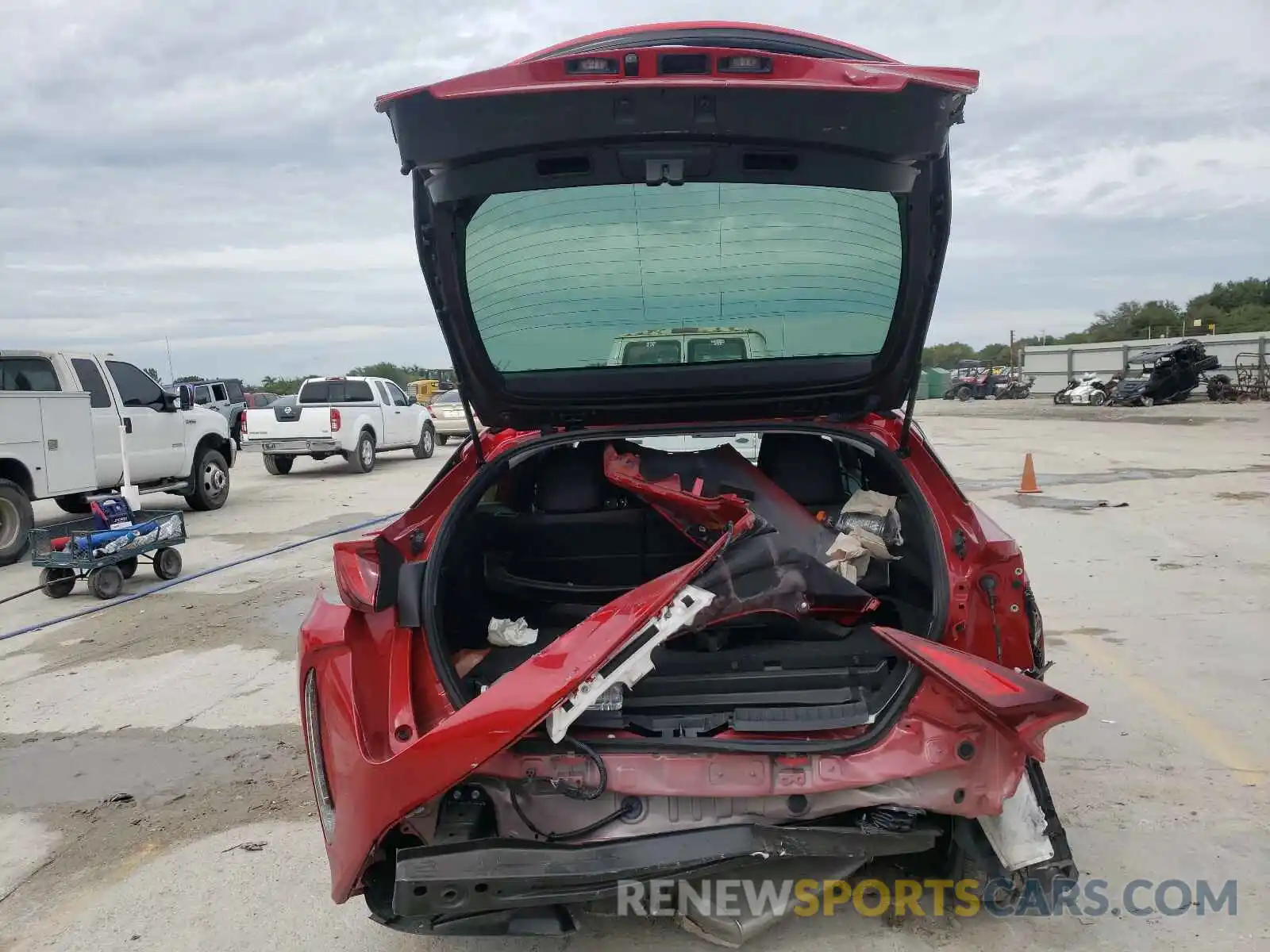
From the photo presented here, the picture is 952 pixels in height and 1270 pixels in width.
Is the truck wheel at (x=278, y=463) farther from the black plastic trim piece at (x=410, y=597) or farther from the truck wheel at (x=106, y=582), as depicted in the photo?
the black plastic trim piece at (x=410, y=597)

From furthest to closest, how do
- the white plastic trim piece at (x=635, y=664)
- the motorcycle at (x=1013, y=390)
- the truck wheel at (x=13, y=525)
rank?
the motorcycle at (x=1013, y=390), the truck wheel at (x=13, y=525), the white plastic trim piece at (x=635, y=664)

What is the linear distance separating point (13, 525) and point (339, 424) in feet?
25.2

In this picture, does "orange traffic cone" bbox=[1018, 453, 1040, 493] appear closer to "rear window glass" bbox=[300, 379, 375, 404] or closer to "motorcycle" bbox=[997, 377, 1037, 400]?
"rear window glass" bbox=[300, 379, 375, 404]

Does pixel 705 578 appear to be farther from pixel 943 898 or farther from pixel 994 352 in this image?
pixel 994 352

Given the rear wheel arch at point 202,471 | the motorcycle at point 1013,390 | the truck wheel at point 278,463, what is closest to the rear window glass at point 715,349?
the rear wheel arch at point 202,471

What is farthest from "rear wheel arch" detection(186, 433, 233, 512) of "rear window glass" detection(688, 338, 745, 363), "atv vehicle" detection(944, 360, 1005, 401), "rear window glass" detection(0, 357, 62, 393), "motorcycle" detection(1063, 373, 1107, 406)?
"atv vehicle" detection(944, 360, 1005, 401)

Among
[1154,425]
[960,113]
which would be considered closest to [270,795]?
[960,113]

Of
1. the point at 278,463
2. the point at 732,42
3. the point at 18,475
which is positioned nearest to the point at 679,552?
the point at 732,42

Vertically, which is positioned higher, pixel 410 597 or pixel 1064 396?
pixel 410 597

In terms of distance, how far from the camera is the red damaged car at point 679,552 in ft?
7.67

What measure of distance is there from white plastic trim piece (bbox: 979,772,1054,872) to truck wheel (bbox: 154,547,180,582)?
7.42 metres

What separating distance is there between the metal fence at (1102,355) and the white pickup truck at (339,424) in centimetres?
2905

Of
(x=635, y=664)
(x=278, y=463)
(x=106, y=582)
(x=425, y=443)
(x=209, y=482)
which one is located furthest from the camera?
(x=425, y=443)

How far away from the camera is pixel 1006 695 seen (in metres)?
2.30
